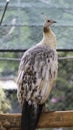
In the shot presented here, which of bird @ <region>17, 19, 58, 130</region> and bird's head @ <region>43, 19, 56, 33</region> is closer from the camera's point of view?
bird @ <region>17, 19, 58, 130</region>

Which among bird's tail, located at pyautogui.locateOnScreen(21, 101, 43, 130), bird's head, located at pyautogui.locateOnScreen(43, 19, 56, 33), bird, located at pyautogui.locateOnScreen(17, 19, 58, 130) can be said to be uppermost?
bird's head, located at pyautogui.locateOnScreen(43, 19, 56, 33)

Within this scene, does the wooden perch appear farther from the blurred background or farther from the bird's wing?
the blurred background

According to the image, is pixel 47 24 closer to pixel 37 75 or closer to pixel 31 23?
pixel 37 75

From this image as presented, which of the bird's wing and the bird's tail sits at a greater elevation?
the bird's wing

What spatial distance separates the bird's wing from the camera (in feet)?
9.64

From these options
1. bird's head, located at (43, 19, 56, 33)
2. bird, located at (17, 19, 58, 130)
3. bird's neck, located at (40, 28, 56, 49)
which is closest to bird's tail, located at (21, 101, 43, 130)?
bird, located at (17, 19, 58, 130)

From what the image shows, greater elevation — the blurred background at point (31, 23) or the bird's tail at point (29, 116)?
the bird's tail at point (29, 116)

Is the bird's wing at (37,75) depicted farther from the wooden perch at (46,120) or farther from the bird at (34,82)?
the wooden perch at (46,120)

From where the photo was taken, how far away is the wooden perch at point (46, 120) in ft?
9.74

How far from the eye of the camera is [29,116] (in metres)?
2.90

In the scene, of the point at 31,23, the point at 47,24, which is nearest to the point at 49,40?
the point at 47,24

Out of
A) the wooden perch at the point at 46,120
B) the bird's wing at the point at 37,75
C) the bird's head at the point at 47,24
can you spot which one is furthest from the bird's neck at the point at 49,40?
the wooden perch at the point at 46,120

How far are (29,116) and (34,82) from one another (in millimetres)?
197

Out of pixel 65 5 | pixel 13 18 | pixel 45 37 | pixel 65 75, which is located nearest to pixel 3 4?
pixel 13 18
